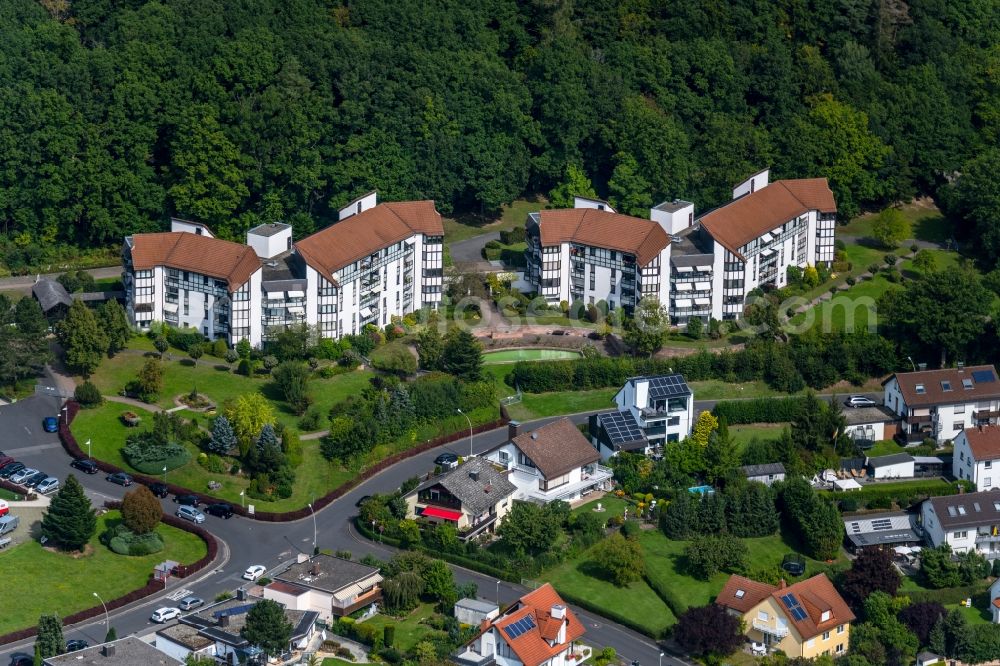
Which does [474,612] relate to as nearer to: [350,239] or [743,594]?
[743,594]

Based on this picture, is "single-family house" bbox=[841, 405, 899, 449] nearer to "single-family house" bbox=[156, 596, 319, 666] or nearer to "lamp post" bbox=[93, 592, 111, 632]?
"single-family house" bbox=[156, 596, 319, 666]

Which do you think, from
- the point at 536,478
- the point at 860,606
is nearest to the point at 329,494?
the point at 536,478

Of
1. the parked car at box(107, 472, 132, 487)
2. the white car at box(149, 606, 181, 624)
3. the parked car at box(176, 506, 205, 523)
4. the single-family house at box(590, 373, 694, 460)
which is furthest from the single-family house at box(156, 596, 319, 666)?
the single-family house at box(590, 373, 694, 460)

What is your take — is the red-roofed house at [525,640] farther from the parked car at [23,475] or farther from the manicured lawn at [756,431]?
the parked car at [23,475]

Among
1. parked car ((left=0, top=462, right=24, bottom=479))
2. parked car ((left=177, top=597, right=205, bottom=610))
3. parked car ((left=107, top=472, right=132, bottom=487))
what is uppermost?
parked car ((left=0, top=462, right=24, bottom=479))

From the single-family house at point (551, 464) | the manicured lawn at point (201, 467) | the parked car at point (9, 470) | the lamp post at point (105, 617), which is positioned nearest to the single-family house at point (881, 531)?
the single-family house at point (551, 464)

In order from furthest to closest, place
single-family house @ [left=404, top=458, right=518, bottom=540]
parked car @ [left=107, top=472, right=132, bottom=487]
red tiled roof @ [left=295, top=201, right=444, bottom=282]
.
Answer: red tiled roof @ [left=295, top=201, right=444, bottom=282]
parked car @ [left=107, top=472, right=132, bottom=487]
single-family house @ [left=404, top=458, right=518, bottom=540]

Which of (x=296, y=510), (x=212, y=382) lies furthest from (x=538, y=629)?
(x=212, y=382)
